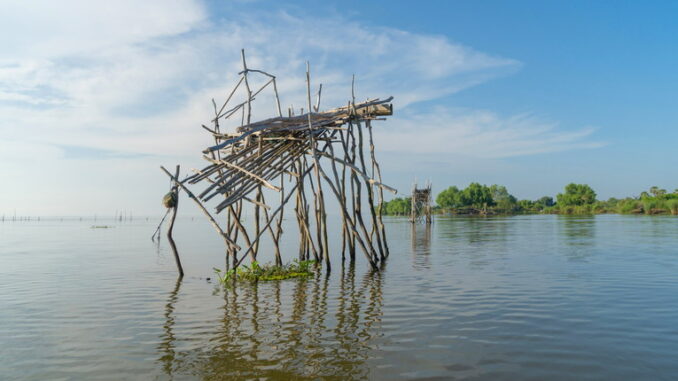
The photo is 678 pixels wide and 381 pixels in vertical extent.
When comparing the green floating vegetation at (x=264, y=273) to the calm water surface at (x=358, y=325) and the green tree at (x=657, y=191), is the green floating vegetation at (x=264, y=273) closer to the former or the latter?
the calm water surface at (x=358, y=325)

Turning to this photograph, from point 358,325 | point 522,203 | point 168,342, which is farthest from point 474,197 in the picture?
point 168,342

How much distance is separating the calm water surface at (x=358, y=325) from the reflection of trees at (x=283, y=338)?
30mm

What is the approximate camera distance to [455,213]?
10906 cm

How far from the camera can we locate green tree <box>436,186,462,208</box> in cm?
11311

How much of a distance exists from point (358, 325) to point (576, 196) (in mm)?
120173

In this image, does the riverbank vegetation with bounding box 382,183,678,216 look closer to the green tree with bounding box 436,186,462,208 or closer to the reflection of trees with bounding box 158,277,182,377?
the green tree with bounding box 436,186,462,208

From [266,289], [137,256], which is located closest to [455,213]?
[137,256]

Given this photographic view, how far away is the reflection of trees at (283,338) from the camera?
19.3ft

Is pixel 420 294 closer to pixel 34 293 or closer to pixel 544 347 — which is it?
pixel 544 347

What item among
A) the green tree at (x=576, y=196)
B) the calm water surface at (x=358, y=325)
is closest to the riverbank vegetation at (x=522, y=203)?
the green tree at (x=576, y=196)

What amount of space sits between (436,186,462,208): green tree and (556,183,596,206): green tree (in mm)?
26802

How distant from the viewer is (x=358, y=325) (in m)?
8.07

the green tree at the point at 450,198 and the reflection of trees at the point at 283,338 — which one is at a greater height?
the green tree at the point at 450,198

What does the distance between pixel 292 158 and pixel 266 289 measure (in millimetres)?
5043
